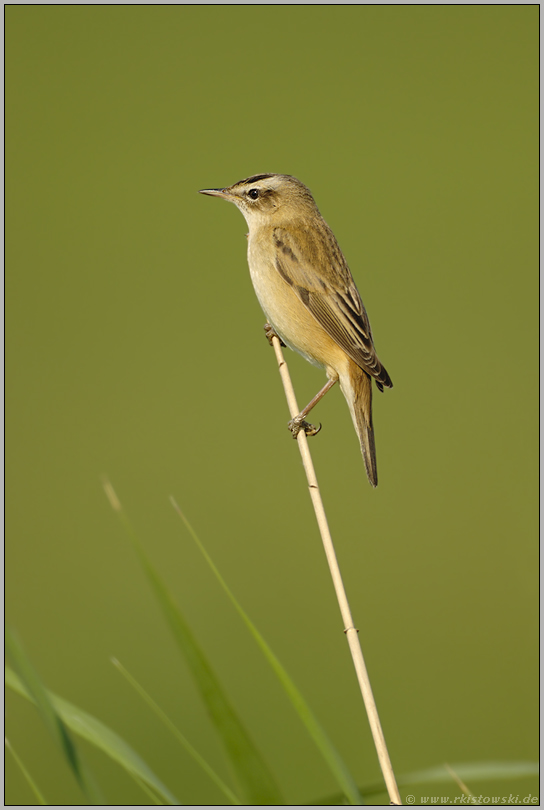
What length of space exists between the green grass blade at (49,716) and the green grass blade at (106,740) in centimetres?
7

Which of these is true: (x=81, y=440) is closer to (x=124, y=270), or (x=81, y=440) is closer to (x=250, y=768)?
(x=124, y=270)

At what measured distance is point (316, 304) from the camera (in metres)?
3.15

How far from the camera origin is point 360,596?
19.9ft

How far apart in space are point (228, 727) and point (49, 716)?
1.18 feet

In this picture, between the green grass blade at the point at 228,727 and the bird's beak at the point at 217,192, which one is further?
the bird's beak at the point at 217,192

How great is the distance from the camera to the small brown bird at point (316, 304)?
3115mm

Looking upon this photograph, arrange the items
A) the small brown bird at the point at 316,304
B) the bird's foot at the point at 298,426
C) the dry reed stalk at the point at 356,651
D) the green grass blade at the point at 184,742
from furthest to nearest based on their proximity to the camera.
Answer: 1. the small brown bird at the point at 316,304
2. the bird's foot at the point at 298,426
3. the dry reed stalk at the point at 356,651
4. the green grass blade at the point at 184,742

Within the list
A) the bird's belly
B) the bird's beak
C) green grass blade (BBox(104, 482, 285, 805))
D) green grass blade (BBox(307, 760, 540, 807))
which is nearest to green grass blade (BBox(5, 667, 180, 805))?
green grass blade (BBox(104, 482, 285, 805))

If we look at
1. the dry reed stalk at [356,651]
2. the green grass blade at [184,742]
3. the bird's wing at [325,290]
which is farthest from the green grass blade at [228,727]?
the bird's wing at [325,290]

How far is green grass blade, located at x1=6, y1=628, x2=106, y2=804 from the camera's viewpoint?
1282 millimetres

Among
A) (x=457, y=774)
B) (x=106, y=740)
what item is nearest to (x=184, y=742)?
(x=106, y=740)

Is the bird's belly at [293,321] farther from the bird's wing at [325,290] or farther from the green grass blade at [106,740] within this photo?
the green grass blade at [106,740]

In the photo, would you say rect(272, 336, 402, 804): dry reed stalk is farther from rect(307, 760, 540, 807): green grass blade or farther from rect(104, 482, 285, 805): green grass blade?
rect(104, 482, 285, 805): green grass blade

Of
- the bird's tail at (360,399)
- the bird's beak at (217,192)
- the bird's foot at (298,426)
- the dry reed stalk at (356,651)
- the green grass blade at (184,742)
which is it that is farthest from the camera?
the bird's beak at (217,192)
